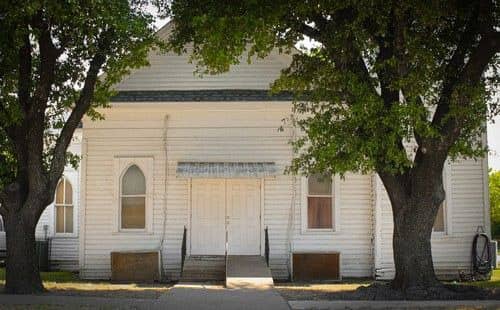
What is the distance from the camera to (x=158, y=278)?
19219 mm

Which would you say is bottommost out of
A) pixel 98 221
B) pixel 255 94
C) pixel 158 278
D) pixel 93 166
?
pixel 158 278

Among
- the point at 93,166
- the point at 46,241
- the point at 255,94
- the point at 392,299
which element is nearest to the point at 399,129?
the point at 392,299

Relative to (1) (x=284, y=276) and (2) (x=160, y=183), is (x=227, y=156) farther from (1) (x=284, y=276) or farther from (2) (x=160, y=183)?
(1) (x=284, y=276)

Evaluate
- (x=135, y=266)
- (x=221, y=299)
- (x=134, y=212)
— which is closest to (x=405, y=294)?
(x=221, y=299)

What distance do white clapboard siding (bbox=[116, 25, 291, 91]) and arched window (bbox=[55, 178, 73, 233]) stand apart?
277 inches

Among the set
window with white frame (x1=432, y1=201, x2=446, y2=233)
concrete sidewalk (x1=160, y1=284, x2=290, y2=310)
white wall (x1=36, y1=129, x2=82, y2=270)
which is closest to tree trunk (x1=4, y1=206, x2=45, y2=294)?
concrete sidewalk (x1=160, y1=284, x2=290, y2=310)

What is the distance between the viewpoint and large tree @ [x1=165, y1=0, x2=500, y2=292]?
13.2 meters

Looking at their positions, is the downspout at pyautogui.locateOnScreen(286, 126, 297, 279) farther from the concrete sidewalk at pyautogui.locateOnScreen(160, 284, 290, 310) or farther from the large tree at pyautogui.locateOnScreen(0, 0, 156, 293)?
the large tree at pyautogui.locateOnScreen(0, 0, 156, 293)

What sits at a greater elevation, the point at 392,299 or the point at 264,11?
the point at 264,11

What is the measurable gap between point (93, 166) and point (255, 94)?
5.28 meters

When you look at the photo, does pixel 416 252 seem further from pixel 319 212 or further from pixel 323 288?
pixel 319 212

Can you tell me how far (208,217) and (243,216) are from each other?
103cm

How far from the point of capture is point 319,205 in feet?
65.3

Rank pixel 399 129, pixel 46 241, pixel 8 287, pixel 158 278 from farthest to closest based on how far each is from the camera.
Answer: pixel 46 241 < pixel 158 278 < pixel 8 287 < pixel 399 129
